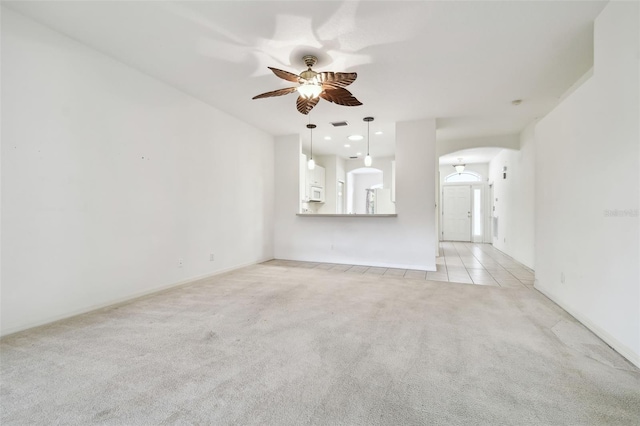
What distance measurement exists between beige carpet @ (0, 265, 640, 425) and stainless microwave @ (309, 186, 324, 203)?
14.0ft

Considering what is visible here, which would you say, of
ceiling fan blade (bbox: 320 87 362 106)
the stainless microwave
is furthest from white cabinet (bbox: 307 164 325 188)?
ceiling fan blade (bbox: 320 87 362 106)

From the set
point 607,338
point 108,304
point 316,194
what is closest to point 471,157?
point 316,194

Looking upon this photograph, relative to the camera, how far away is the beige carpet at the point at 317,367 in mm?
1366

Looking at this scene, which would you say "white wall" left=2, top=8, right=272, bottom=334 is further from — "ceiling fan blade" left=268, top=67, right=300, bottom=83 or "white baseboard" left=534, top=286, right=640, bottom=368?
"white baseboard" left=534, top=286, right=640, bottom=368

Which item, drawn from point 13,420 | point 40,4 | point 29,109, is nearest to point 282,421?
point 13,420

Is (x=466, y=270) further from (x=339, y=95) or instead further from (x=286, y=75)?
(x=286, y=75)

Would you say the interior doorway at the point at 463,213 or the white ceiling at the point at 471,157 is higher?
the white ceiling at the point at 471,157

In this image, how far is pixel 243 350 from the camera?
200 cm

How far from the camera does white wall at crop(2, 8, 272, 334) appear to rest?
2.32 meters

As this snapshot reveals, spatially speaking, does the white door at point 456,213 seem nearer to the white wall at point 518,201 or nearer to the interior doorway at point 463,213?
the interior doorway at point 463,213

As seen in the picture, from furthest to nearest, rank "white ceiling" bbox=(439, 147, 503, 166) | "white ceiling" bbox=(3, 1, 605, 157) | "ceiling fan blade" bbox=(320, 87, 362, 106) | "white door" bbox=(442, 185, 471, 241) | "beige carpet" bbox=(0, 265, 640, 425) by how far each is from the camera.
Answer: "white door" bbox=(442, 185, 471, 241), "white ceiling" bbox=(439, 147, 503, 166), "ceiling fan blade" bbox=(320, 87, 362, 106), "white ceiling" bbox=(3, 1, 605, 157), "beige carpet" bbox=(0, 265, 640, 425)

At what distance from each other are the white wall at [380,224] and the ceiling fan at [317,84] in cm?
223

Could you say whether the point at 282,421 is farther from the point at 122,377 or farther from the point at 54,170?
the point at 54,170

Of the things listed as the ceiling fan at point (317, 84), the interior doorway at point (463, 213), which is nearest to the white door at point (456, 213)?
the interior doorway at point (463, 213)
